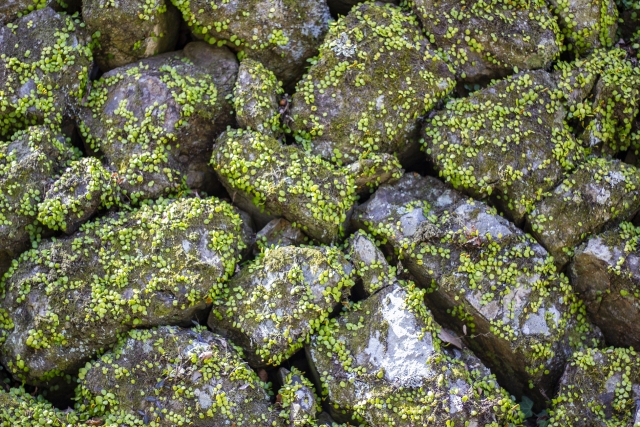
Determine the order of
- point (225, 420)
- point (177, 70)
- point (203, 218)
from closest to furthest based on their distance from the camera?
point (225, 420), point (203, 218), point (177, 70)

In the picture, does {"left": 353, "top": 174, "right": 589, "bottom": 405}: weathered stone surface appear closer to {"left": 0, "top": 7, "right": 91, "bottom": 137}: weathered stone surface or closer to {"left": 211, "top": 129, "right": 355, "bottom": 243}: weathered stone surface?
{"left": 211, "top": 129, "right": 355, "bottom": 243}: weathered stone surface

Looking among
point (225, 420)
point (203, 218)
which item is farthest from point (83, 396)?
point (203, 218)

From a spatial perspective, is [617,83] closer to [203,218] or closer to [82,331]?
[203,218]

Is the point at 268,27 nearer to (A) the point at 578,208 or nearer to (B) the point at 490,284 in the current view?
(B) the point at 490,284

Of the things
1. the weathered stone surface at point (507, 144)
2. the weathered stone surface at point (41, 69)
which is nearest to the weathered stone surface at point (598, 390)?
the weathered stone surface at point (507, 144)

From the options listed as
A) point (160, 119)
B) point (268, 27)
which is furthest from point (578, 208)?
point (160, 119)

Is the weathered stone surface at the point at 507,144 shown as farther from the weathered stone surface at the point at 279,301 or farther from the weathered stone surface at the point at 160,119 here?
the weathered stone surface at the point at 160,119

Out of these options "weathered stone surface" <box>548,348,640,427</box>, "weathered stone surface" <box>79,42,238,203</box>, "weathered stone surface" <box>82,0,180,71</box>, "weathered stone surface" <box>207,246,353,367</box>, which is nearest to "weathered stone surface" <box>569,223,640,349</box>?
"weathered stone surface" <box>548,348,640,427</box>
